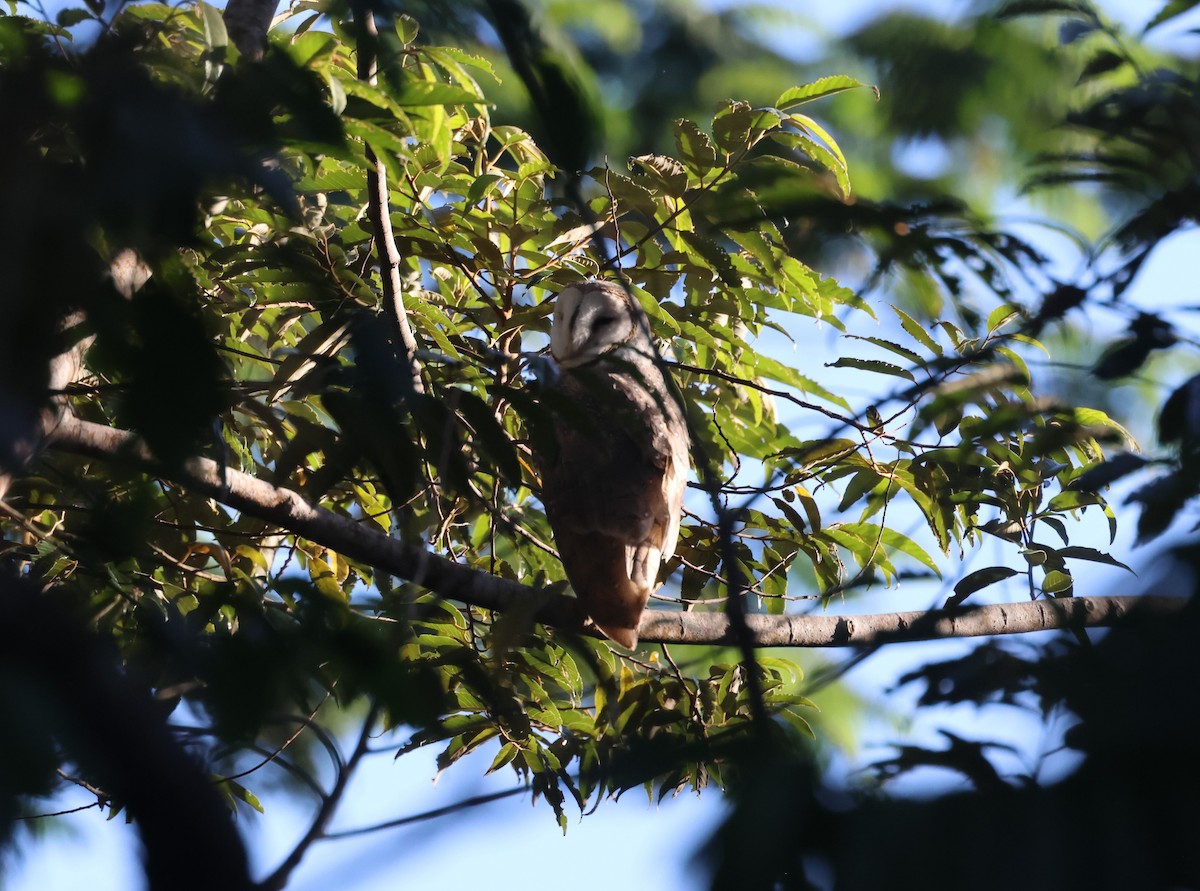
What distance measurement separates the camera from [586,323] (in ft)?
12.5

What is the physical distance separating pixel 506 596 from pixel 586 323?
1664 millimetres

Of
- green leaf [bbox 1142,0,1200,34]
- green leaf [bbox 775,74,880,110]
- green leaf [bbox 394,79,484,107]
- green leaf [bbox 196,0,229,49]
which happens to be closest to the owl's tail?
green leaf [bbox 775,74,880,110]

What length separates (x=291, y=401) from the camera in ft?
7.31

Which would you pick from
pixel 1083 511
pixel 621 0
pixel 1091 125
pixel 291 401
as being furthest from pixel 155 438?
pixel 1083 511

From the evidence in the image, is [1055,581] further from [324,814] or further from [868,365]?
[324,814]

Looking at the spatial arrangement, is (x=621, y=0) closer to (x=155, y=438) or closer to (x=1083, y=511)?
(x=155, y=438)

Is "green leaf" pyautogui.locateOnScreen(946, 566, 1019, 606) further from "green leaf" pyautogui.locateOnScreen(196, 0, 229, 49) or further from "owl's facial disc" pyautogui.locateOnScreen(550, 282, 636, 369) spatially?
"green leaf" pyautogui.locateOnScreen(196, 0, 229, 49)

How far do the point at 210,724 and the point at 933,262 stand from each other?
0.86m

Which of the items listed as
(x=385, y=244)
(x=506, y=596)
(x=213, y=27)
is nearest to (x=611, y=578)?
(x=506, y=596)

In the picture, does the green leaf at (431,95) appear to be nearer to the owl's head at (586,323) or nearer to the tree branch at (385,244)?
the tree branch at (385,244)

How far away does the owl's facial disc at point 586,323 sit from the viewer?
379 centimetres

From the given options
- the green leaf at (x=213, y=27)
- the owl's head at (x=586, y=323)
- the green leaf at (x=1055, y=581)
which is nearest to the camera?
the green leaf at (x=213, y=27)

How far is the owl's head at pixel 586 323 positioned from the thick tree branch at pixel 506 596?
1.10m

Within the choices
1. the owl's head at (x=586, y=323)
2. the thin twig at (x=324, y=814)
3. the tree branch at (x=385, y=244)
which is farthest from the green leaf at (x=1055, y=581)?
the thin twig at (x=324, y=814)
